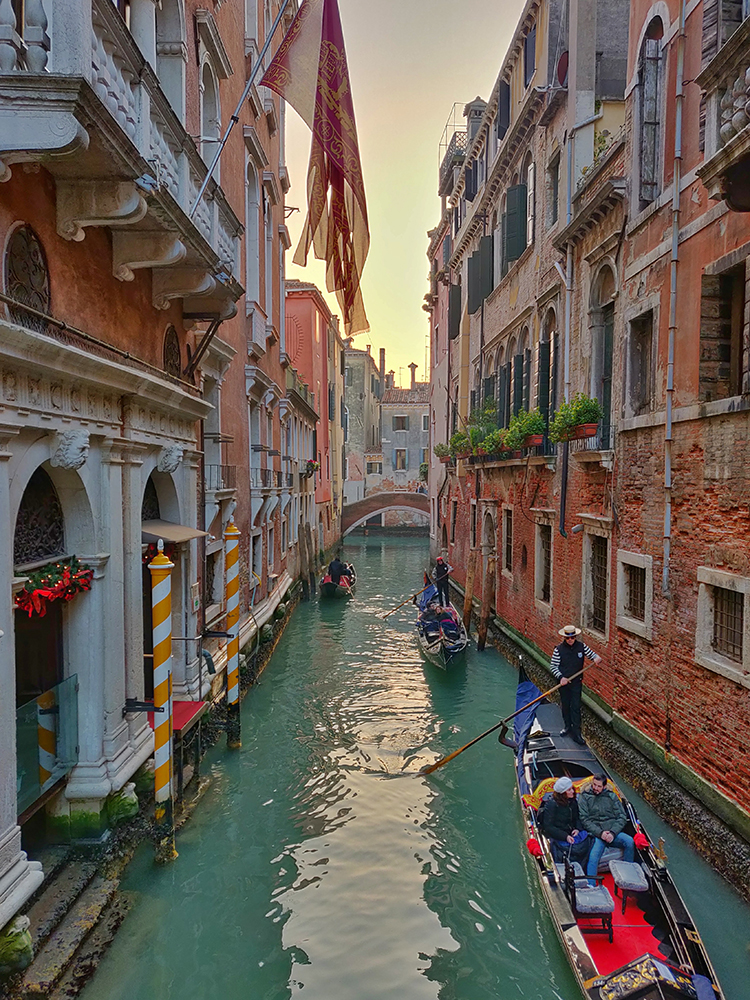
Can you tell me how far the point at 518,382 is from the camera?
12.4 metres

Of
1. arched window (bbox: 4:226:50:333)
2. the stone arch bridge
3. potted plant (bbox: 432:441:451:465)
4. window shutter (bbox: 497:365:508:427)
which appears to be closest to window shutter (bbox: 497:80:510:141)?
window shutter (bbox: 497:365:508:427)

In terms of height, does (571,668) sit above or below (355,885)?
above

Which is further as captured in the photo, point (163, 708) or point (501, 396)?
point (501, 396)

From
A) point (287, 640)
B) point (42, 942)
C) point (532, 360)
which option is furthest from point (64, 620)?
point (287, 640)

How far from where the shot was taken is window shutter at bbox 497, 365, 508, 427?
13.4 meters

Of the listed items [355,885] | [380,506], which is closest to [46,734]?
[355,885]

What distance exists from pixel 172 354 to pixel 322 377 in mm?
20235

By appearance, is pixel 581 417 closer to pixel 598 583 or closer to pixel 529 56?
pixel 598 583

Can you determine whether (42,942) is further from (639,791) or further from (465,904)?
(639,791)

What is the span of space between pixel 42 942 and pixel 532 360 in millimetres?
9835

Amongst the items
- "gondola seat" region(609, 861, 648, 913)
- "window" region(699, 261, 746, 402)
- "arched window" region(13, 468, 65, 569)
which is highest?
"window" region(699, 261, 746, 402)

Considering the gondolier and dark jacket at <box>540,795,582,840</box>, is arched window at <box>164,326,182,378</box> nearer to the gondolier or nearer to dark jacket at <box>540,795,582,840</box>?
the gondolier

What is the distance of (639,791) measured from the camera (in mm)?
6371

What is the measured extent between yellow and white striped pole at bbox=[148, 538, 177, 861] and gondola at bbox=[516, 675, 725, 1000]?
2683 mm
